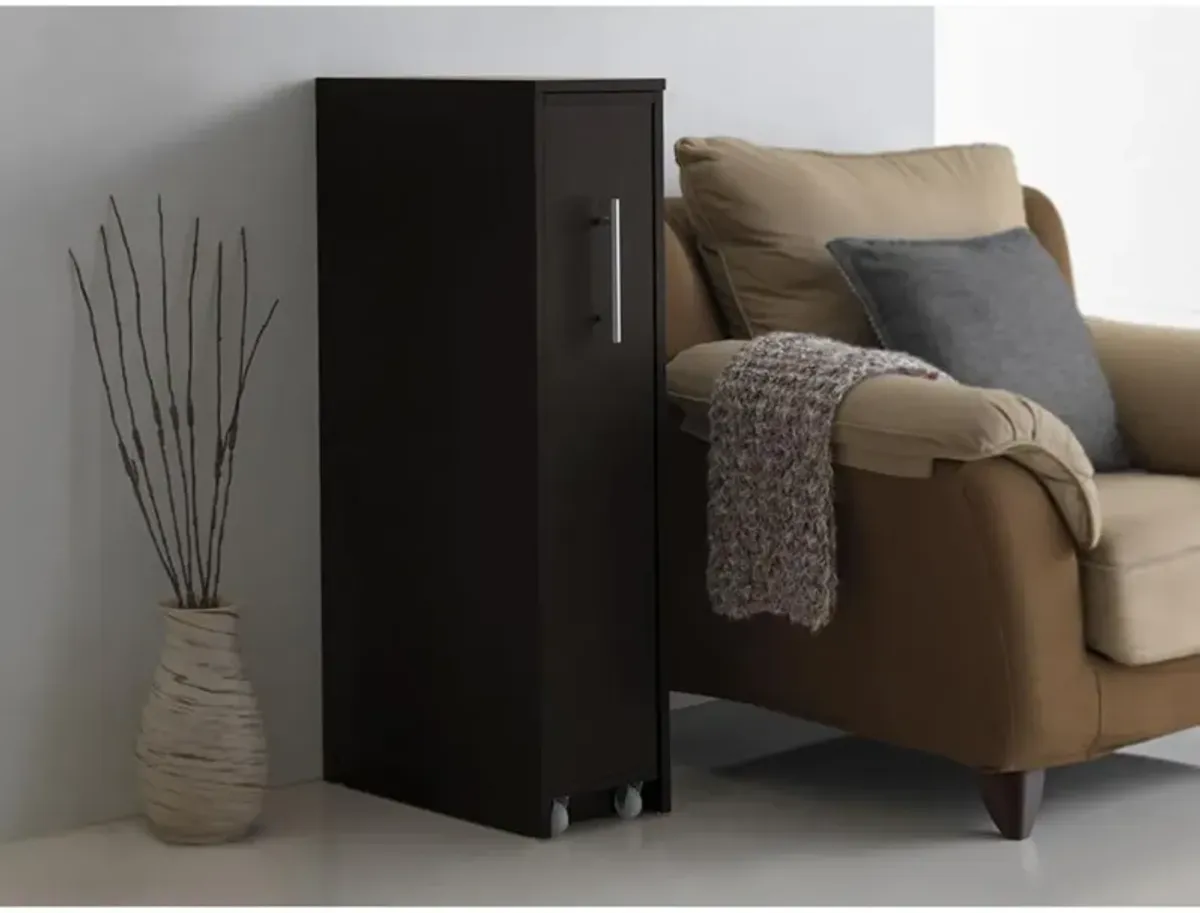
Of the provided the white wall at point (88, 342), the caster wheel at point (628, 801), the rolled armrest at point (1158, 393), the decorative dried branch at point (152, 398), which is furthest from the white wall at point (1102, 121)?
the decorative dried branch at point (152, 398)

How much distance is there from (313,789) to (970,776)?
43.0 inches

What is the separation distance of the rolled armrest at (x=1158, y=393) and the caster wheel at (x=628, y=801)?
1125 mm

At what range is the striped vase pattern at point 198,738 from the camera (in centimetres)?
339

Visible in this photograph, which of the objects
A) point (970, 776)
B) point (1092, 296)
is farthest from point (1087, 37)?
point (970, 776)

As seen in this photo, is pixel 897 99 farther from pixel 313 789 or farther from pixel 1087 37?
pixel 313 789

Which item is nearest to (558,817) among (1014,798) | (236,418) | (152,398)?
(1014,798)

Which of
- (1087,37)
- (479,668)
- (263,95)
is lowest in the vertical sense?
(479,668)

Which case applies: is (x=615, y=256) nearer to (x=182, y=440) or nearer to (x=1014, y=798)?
(x=182, y=440)

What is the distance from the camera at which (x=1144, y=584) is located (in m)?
3.32

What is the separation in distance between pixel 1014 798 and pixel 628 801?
23.4 inches

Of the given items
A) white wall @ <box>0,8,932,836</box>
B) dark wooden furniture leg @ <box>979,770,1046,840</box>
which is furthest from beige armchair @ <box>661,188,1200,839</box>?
white wall @ <box>0,8,932,836</box>

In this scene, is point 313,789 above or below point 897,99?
below

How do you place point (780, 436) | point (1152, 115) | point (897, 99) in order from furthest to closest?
point (1152, 115) < point (897, 99) < point (780, 436)

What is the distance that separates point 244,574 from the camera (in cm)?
368
